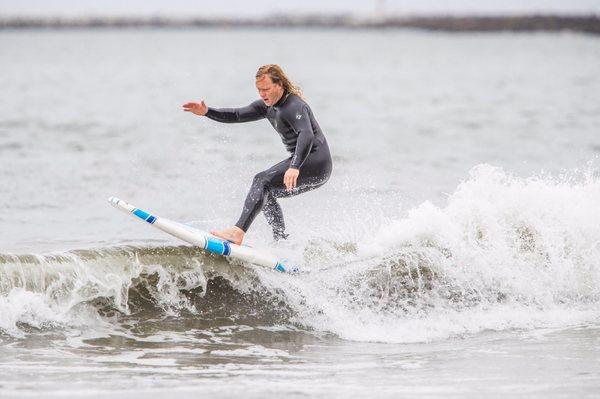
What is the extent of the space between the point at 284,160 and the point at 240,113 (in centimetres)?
76

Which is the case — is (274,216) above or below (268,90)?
below

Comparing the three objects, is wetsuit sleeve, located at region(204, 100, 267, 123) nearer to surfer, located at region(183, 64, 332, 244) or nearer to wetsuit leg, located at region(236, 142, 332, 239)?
surfer, located at region(183, 64, 332, 244)

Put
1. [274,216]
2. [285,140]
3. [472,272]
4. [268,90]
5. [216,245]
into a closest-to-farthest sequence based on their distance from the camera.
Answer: [268,90] < [216,245] < [285,140] < [274,216] < [472,272]

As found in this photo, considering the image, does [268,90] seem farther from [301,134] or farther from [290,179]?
[290,179]

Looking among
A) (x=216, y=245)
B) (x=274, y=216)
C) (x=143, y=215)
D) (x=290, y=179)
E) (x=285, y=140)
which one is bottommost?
(x=216, y=245)

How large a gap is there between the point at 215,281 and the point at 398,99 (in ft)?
123

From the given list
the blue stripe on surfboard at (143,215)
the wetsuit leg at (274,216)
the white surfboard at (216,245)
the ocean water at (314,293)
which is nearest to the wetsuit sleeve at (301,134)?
the wetsuit leg at (274,216)

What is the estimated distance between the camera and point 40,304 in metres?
9.19

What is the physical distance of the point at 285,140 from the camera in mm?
9703

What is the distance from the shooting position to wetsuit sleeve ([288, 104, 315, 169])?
927cm

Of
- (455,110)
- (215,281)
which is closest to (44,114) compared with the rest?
(455,110)

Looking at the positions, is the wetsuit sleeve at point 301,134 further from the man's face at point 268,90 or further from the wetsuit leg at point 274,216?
the wetsuit leg at point 274,216

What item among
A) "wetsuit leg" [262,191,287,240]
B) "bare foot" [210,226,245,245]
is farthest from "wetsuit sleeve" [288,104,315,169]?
"bare foot" [210,226,245,245]

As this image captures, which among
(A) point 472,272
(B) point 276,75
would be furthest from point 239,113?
(A) point 472,272
